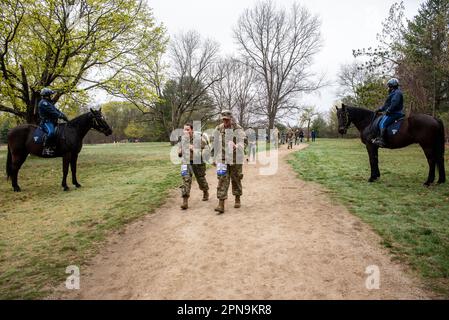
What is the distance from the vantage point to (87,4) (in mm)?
17109

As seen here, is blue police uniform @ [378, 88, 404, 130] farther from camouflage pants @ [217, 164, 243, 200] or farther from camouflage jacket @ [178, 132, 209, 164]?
camouflage jacket @ [178, 132, 209, 164]

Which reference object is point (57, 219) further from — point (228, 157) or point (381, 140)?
point (381, 140)

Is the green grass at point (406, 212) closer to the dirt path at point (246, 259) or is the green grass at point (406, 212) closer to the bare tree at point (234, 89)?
the dirt path at point (246, 259)

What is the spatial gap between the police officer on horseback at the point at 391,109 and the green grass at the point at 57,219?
22.5 feet

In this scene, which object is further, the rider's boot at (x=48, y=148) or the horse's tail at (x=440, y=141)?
the rider's boot at (x=48, y=148)

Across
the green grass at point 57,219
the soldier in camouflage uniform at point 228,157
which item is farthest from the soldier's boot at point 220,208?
the green grass at point 57,219

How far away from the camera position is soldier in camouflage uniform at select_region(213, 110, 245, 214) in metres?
6.98

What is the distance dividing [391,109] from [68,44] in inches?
645

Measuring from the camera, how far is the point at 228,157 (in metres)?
7.01

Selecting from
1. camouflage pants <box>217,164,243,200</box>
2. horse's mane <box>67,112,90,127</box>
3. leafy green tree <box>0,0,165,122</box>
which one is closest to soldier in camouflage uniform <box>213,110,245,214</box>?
camouflage pants <box>217,164,243,200</box>

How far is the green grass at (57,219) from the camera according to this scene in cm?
420

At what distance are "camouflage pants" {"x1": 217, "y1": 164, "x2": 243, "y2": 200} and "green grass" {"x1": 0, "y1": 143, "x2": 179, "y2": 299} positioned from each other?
1861mm

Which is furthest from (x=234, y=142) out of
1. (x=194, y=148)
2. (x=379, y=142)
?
(x=379, y=142)
